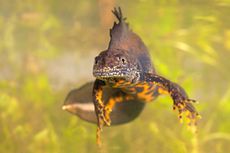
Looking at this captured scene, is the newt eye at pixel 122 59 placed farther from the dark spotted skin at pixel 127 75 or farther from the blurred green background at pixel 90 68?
the blurred green background at pixel 90 68

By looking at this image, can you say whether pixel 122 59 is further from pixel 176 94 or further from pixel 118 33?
pixel 176 94

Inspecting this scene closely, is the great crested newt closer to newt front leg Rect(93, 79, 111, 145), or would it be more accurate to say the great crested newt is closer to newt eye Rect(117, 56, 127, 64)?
newt front leg Rect(93, 79, 111, 145)

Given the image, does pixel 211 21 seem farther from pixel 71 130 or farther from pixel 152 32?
pixel 71 130

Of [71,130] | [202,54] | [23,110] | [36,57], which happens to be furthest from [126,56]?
[36,57]

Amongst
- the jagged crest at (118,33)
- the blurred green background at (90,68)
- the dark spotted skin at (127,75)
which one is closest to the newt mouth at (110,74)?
the dark spotted skin at (127,75)

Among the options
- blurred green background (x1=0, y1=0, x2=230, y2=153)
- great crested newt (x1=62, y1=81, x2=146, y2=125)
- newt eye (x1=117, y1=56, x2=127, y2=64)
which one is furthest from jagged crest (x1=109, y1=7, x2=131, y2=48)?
blurred green background (x1=0, y1=0, x2=230, y2=153)
